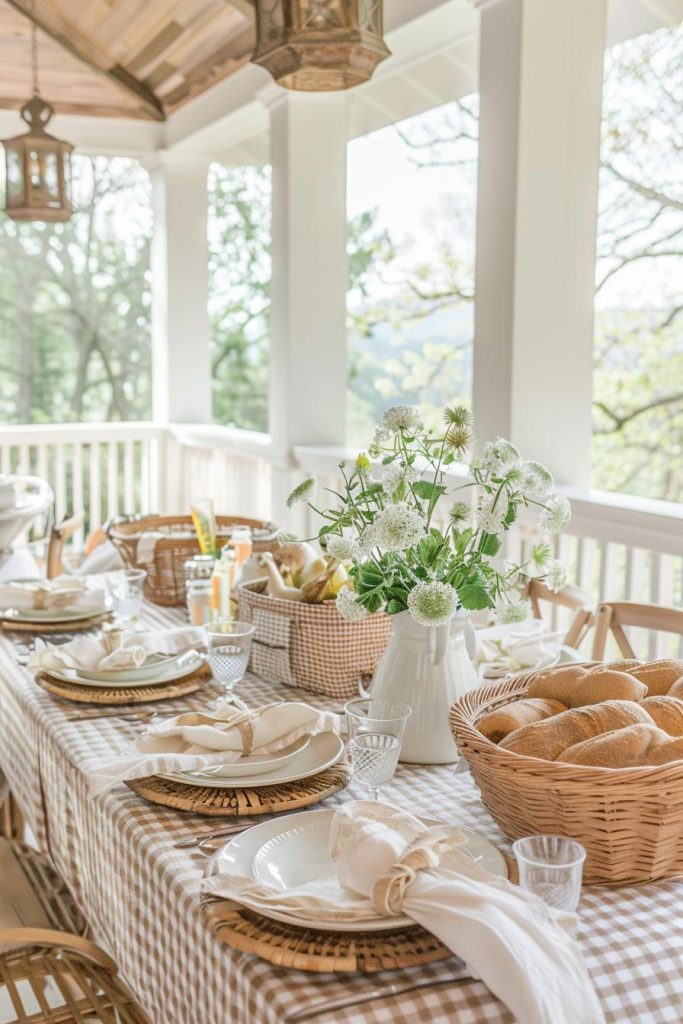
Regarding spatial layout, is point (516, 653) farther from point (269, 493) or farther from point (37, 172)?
point (269, 493)

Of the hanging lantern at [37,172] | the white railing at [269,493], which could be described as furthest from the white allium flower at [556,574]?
the hanging lantern at [37,172]

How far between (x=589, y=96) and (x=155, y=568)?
188 cm

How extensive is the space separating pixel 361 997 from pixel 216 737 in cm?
58

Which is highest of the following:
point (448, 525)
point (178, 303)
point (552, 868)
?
point (178, 303)

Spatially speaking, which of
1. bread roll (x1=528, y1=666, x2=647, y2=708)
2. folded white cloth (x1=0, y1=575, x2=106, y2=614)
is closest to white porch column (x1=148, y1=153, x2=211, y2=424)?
folded white cloth (x1=0, y1=575, x2=106, y2=614)

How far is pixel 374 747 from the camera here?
1.28 m

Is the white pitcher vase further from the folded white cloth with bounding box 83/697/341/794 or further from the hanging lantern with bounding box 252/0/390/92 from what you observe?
the hanging lantern with bounding box 252/0/390/92

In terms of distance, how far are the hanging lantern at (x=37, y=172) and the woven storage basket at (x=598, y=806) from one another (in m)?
3.62

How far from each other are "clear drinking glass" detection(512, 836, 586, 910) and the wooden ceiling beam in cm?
506

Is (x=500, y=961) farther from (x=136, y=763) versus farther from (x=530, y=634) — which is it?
(x=530, y=634)

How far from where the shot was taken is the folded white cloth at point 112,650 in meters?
1.90

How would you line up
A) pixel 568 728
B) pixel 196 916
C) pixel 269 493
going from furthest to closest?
pixel 269 493 → pixel 568 728 → pixel 196 916

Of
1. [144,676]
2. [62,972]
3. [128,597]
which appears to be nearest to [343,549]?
[144,676]

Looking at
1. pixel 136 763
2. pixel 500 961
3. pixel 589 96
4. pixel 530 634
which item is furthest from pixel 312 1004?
pixel 589 96
